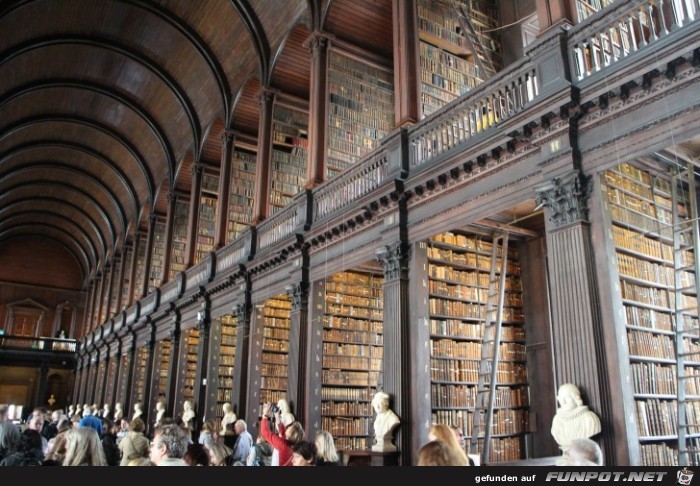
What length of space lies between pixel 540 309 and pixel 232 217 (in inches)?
280

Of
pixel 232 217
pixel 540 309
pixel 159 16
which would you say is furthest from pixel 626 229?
pixel 159 16

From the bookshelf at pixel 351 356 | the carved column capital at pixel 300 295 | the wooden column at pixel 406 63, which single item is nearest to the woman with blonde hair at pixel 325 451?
the bookshelf at pixel 351 356

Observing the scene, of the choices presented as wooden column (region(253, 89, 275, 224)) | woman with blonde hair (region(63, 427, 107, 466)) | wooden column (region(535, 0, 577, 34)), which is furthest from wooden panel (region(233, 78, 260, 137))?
woman with blonde hair (region(63, 427, 107, 466))

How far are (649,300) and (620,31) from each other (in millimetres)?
2172

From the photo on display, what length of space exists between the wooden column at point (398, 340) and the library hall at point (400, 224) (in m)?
0.02

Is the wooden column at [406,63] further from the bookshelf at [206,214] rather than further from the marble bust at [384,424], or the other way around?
the bookshelf at [206,214]

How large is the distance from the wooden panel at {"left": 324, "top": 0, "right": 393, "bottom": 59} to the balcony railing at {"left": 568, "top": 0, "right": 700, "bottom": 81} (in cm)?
442

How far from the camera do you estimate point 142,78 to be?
13.9m

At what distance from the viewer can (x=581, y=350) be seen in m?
4.12

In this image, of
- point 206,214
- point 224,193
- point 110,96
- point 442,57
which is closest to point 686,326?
point 442,57

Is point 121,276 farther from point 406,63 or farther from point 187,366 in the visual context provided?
point 406,63

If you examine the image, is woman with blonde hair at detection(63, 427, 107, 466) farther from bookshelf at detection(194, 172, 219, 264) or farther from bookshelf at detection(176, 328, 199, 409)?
bookshelf at detection(194, 172, 219, 264)

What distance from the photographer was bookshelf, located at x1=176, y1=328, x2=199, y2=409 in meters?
11.8

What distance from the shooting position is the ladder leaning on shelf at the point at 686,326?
13.7 ft
